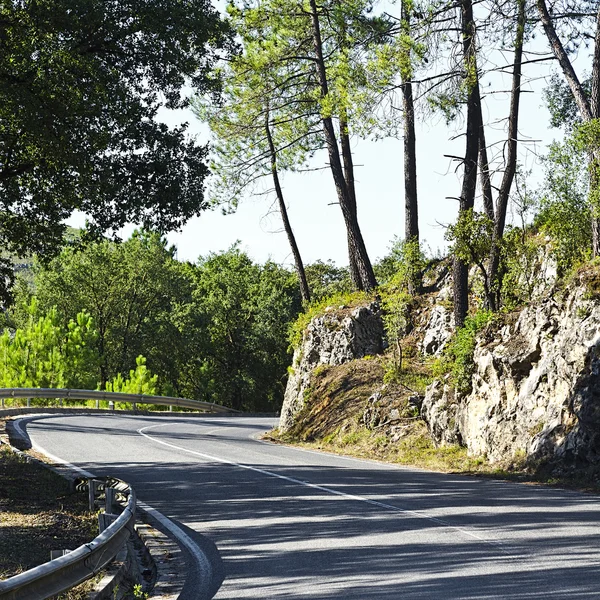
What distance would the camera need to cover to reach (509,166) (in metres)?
21.8

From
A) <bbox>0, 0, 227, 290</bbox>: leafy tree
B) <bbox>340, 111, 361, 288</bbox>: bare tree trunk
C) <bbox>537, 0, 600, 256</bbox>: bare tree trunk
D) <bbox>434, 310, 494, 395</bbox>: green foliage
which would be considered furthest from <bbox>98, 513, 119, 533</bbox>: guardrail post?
<bbox>340, 111, 361, 288</bbox>: bare tree trunk

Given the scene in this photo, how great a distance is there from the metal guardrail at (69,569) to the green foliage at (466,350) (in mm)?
11608

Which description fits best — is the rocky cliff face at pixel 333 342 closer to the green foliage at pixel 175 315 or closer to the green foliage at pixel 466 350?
the green foliage at pixel 466 350

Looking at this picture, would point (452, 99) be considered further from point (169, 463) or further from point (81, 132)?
point (169, 463)

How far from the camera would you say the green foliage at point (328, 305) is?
92.6ft

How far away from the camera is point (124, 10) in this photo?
14797 mm

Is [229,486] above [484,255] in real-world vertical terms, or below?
below

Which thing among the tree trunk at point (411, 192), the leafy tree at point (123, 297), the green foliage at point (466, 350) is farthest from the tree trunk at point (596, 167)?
the leafy tree at point (123, 297)

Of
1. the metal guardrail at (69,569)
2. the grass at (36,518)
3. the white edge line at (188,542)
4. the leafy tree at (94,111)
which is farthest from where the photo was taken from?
the leafy tree at (94,111)

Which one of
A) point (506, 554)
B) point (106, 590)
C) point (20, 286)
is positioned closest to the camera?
point (106, 590)

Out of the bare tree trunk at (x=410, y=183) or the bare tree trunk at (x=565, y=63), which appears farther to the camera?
the bare tree trunk at (x=410, y=183)

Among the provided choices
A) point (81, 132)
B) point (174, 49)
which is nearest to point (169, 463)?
point (81, 132)

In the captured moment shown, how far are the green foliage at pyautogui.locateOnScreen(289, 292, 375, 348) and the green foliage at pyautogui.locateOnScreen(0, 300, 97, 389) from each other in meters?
19.6

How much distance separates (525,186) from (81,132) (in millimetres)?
10946
